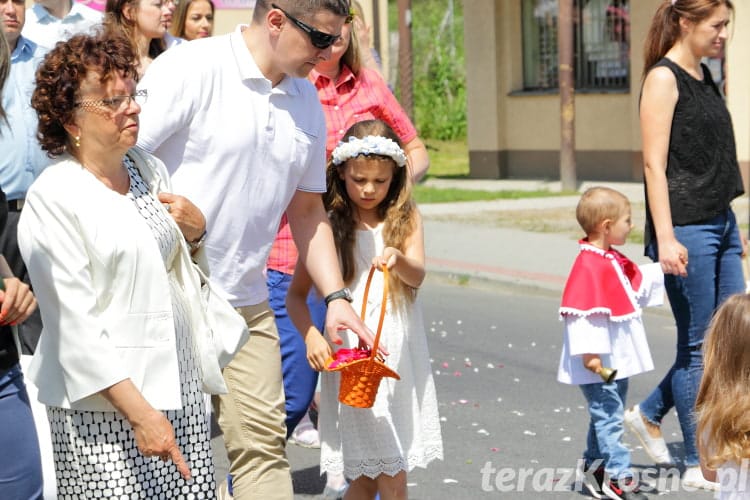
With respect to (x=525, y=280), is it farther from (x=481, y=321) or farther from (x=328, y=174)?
(x=328, y=174)

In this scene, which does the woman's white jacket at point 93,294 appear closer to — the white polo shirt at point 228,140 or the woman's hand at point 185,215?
the woman's hand at point 185,215

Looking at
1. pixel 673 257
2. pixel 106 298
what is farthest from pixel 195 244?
pixel 673 257

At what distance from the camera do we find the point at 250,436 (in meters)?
4.25

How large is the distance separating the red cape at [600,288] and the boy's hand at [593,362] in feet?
0.58

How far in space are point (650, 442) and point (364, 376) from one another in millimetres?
2112

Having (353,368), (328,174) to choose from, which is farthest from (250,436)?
(328,174)

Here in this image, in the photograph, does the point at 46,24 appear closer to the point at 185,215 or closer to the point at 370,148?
the point at 370,148

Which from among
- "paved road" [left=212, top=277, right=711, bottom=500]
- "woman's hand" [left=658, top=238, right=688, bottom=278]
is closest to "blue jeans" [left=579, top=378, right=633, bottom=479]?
"paved road" [left=212, top=277, right=711, bottom=500]

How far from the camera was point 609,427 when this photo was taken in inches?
206

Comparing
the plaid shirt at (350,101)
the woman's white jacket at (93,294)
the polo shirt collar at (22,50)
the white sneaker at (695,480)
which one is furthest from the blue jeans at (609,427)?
the polo shirt collar at (22,50)

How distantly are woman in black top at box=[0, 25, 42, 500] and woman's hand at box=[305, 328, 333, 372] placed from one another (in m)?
1.26

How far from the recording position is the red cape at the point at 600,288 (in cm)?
532

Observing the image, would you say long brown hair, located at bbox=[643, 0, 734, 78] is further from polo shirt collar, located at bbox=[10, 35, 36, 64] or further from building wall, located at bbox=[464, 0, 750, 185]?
building wall, located at bbox=[464, 0, 750, 185]

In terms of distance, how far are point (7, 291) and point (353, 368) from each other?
139 centimetres
